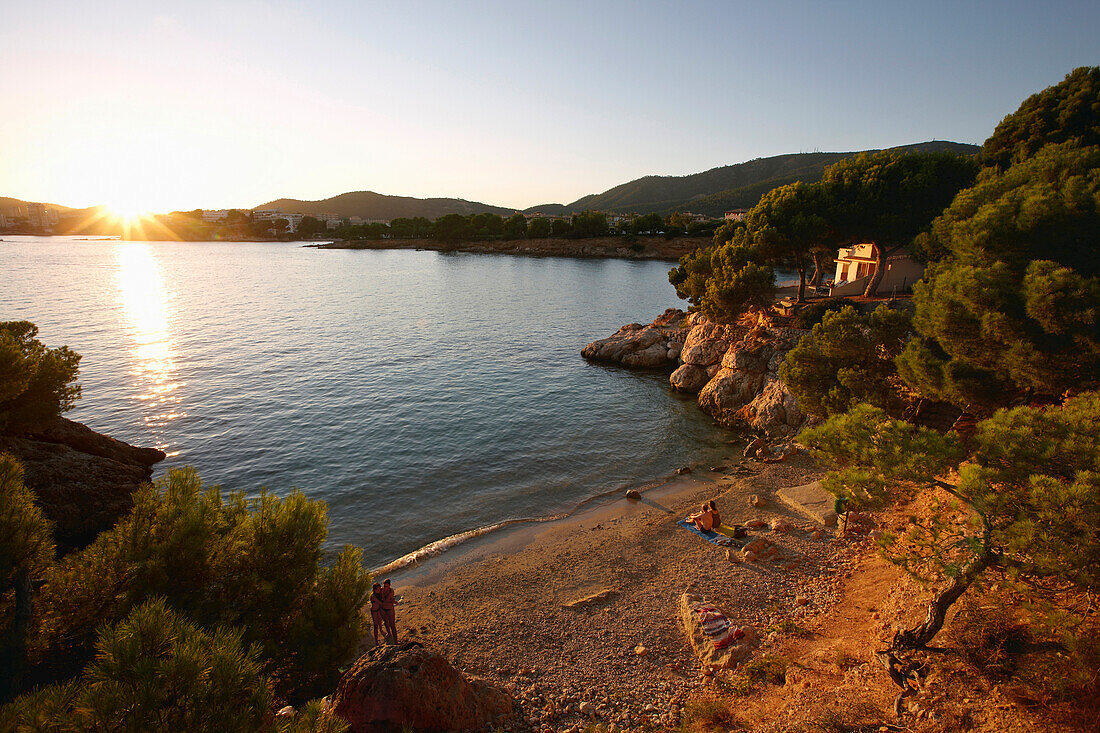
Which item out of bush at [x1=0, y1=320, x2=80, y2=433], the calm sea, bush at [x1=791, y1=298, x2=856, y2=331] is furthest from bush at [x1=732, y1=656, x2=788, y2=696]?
bush at [x1=791, y1=298, x2=856, y2=331]

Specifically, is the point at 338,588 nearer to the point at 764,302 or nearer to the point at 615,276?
the point at 764,302

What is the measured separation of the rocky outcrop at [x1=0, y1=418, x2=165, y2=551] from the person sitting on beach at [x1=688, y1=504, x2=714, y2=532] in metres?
19.2

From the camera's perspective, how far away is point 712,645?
A: 39.4 feet

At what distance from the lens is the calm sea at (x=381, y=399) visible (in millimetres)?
22562

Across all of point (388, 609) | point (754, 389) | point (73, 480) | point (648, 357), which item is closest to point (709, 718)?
point (388, 609)

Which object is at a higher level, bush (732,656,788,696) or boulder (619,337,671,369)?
boulder (619,337,671,369)

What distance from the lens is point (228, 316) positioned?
5975 centimetres

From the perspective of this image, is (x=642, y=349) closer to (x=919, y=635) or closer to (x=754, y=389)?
(x=754, y=389)

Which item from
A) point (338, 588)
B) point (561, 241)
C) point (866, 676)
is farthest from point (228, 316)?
point (561, 241)

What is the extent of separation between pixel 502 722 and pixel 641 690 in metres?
3.17

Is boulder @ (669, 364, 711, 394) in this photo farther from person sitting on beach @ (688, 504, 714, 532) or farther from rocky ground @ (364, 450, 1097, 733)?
person sitting on beach @ (688, 504, 714, 532)

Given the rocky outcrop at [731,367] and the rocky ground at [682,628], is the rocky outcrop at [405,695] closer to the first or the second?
the rocky ground at [682,628]

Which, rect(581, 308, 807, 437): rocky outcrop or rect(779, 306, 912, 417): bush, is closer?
rect(779, 306, 912, 417): bush

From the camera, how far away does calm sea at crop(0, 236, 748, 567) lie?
22.6 m
